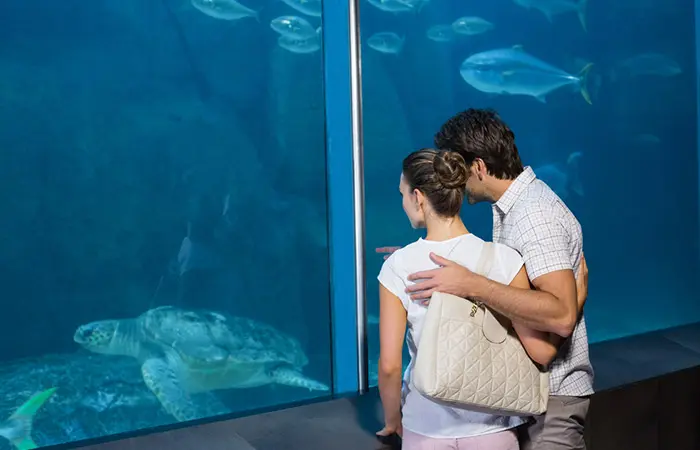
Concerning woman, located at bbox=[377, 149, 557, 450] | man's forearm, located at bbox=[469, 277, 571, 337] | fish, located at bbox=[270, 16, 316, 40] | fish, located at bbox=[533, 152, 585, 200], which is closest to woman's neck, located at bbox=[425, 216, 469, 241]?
woman, located at bbox=[377, 149, 557, 450]

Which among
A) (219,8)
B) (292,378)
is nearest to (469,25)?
(219,8)

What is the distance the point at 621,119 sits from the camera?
6.29m

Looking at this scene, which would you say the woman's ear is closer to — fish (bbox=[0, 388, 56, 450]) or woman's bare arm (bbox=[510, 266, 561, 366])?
woman's bare arm (bbox=[510, 266, 561, 366])

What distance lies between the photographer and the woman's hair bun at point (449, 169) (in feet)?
5.22

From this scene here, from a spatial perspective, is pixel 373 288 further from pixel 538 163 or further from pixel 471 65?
pixel 538 163

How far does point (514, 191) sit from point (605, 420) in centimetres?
173

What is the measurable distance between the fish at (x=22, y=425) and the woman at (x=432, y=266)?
8.95ft

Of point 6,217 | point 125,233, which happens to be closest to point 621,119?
point 125,233

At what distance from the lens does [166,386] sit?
4457 millimetres

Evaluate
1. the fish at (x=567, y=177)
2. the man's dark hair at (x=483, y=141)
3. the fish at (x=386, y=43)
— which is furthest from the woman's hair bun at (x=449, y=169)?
the fish at (x=567, y=177)

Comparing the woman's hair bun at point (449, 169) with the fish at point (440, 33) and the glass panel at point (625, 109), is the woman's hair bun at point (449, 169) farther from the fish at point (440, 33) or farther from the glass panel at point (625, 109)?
the fish at point (440, 33)

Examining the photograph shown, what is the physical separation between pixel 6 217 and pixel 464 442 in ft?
9.80

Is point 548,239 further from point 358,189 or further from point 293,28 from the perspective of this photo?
point 293,28

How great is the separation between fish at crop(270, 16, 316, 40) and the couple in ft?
11.5
